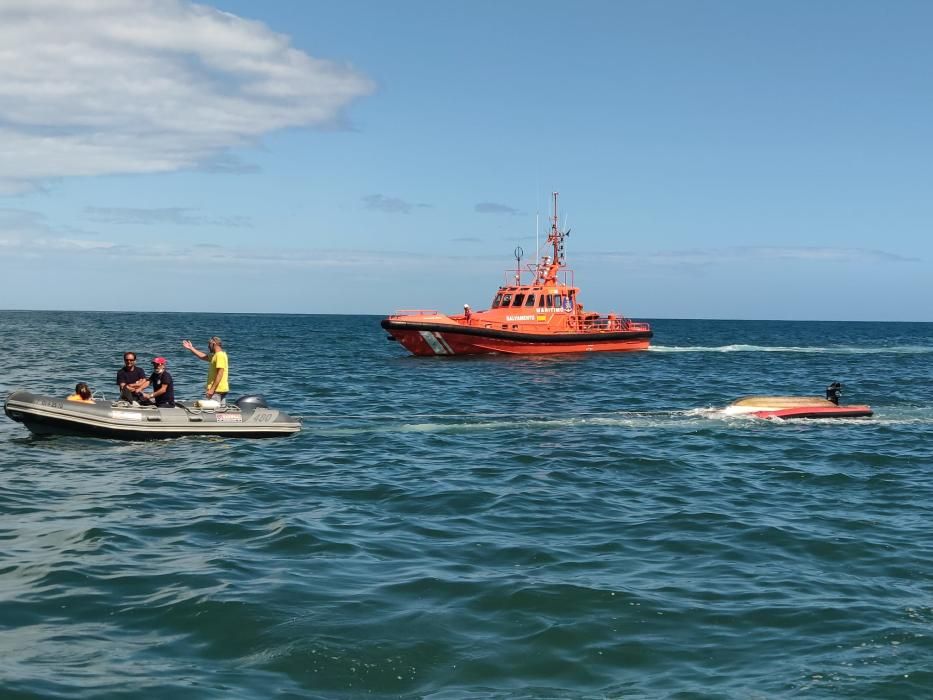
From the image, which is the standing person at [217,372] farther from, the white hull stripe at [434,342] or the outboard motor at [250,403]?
the white hull stripe at [434,342]

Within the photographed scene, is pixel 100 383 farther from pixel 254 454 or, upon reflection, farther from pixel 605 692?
pixel 605 692

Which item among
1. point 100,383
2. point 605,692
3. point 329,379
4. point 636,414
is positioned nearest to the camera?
point 605,692

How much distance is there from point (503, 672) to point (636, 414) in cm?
1457

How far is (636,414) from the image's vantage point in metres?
20.2

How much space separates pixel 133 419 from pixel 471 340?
79.2 feet

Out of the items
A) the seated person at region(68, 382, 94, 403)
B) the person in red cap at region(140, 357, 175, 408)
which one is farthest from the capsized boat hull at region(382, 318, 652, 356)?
the seated person at region(68, 382, 94, 403)

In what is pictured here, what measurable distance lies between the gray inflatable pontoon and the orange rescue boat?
2160 cm

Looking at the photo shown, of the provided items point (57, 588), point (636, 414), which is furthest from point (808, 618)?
point (636, 414)

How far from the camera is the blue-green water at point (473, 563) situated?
6137 millimetres

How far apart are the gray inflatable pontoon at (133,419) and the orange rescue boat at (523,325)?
70.9 feet

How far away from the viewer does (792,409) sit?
19.2 m

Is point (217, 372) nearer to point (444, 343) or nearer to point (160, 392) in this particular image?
point (160, 392)

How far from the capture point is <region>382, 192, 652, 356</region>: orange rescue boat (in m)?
38.4

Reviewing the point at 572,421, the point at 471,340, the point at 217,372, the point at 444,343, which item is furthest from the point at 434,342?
the point at 217,372
